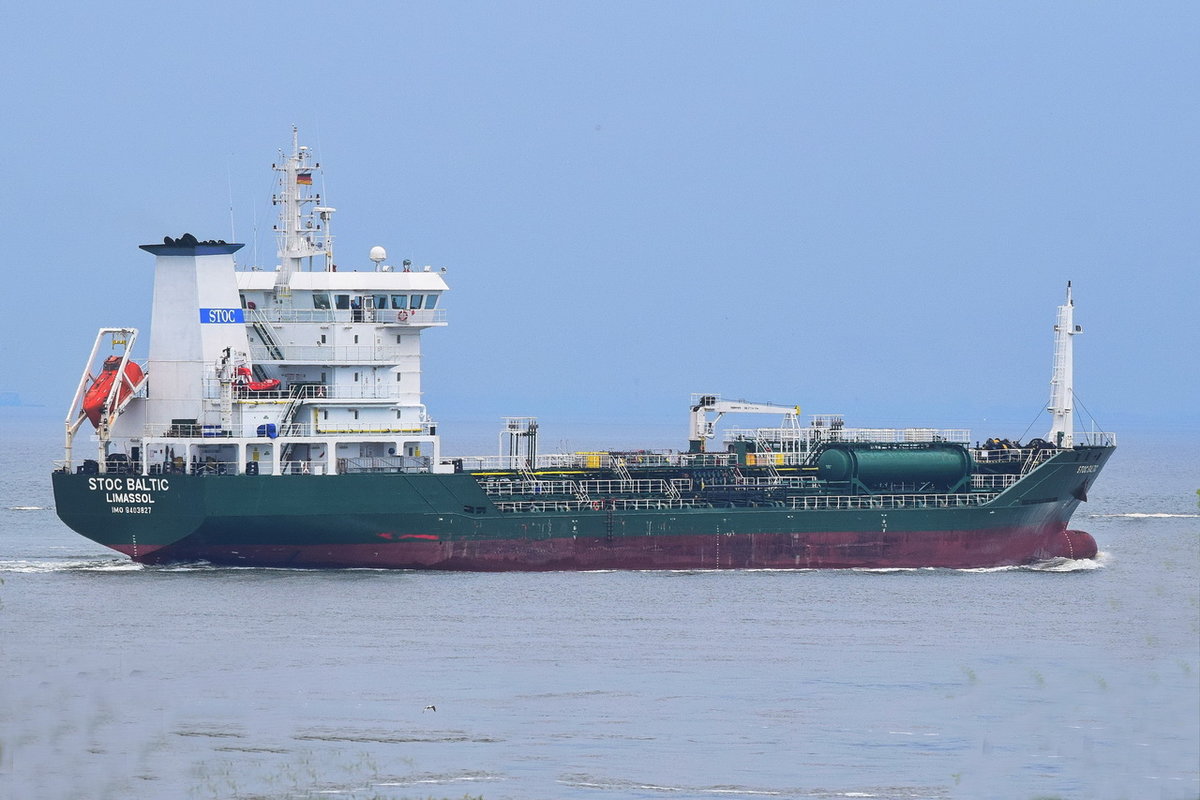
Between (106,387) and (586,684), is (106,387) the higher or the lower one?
the higher one

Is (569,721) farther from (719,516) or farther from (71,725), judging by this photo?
(719,516)

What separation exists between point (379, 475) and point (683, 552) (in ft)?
29.3

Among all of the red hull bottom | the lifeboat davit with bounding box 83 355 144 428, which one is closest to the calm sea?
the red hull bottom

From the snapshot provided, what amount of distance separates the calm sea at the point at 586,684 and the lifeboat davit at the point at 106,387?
4.28m

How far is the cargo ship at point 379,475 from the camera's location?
4784 cm

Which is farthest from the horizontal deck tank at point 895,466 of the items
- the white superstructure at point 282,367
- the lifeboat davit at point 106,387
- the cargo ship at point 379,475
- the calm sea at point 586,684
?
the lifeboat davit at point 106,387

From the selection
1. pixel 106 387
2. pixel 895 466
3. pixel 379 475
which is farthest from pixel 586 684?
pixel 895 466

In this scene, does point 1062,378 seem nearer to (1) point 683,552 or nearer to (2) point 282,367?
(1) point 683,552

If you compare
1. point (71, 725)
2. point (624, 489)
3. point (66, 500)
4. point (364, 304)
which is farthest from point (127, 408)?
point (71, 725)

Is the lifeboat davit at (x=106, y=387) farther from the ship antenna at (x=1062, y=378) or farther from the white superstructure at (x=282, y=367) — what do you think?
the ship antenna at (x=1062, y=378)

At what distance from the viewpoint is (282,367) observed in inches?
1998

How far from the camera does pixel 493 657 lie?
36.3 meters

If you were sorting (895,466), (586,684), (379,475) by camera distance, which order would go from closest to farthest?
1. (586,684)
2. (379,475)
3. (895,466)

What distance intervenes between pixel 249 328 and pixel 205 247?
2.75 meters
